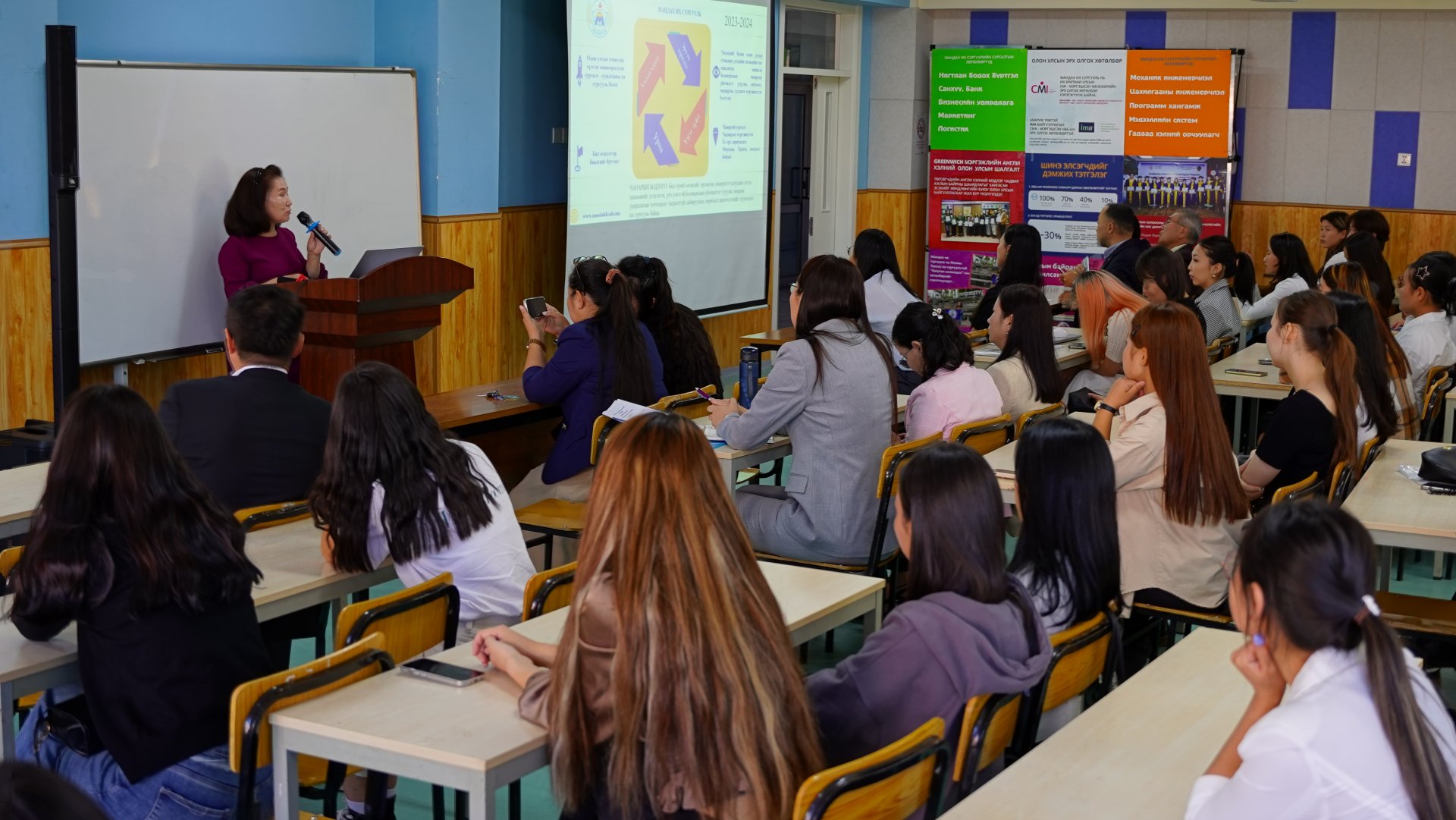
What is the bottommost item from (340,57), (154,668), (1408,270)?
(154,668)

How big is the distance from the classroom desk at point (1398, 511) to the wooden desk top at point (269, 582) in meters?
2.34

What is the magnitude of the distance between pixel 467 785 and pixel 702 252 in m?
7.33

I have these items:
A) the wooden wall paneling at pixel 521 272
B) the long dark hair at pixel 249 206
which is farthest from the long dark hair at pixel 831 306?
the wooden wall paneling at pixel 521 272

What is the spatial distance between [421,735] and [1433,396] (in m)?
4.81

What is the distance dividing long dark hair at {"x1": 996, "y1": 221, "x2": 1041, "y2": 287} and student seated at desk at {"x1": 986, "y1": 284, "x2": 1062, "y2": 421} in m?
1.93

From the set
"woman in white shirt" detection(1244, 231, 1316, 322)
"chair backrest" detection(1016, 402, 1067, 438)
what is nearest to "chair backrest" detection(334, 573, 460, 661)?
"chair backrest" detection(1016, 402, 1067, 438)

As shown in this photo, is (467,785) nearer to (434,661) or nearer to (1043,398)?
(434,661)

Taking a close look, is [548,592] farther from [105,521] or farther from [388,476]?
[105,521]

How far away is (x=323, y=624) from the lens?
12.0ft

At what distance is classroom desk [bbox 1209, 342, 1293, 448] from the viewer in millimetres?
6012

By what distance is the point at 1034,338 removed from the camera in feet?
18.0

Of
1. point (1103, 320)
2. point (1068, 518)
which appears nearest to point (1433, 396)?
point (1103, 320)

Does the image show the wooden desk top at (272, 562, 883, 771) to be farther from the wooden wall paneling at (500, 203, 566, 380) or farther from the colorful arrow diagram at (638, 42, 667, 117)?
the colorful arrow diagram at (638, 42, 667, 117)

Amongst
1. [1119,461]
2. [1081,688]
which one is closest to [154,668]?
[1081,688]
